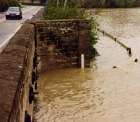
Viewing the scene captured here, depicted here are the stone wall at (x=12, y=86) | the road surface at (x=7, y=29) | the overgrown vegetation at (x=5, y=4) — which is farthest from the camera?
the overgrown vegetation at (x=5, y=4)

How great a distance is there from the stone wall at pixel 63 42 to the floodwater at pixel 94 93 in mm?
647

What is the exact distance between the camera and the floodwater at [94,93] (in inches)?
708

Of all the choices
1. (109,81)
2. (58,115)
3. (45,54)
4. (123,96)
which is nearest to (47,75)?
(45,54)

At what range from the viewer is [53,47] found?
88.2 ft

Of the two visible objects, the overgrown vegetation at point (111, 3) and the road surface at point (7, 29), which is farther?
the overgrown vegetation at point (111, 3)

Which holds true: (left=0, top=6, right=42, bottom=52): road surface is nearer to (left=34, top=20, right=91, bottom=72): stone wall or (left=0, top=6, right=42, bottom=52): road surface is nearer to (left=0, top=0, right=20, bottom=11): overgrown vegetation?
(left=34, top=20, right=91, bottom=72): stone wall

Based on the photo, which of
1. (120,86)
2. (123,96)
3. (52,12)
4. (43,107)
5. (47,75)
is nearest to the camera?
(43,107)

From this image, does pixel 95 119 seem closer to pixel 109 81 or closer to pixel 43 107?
pixel 43 107

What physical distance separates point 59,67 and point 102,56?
7.48 m

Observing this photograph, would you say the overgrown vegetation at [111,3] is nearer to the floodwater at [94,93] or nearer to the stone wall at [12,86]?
the floodwater at [94,93]

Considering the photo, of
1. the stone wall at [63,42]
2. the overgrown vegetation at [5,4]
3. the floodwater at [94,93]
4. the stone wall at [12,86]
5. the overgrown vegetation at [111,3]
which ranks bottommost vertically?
the overgrown vegetation at [111,3]

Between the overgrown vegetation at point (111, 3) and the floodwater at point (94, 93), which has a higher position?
the floodwater at point (94, 93)

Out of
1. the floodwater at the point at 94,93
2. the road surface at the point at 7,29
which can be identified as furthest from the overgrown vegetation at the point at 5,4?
the floodwater at the point at 94,93

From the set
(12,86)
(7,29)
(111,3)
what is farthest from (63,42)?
(111,3)
